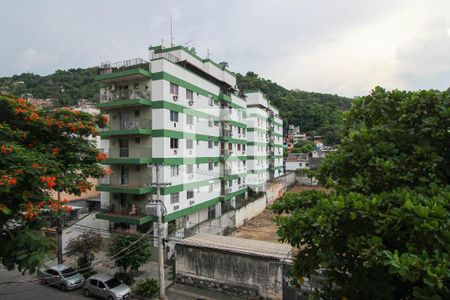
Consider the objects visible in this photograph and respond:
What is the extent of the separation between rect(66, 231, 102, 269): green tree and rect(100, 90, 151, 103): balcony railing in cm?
948

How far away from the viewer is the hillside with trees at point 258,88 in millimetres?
58778

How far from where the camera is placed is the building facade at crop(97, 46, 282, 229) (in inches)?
756

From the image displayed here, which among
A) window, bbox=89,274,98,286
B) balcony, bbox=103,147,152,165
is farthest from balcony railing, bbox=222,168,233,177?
window, bbox=89,274,98,286

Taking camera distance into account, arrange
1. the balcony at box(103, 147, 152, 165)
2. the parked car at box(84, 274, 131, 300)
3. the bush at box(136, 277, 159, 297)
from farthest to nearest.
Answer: the balcony at box(103, 147, 152, 165), the bush at box(136, 277, 159, 297), the parked car at box(84, 274, 131, 300)

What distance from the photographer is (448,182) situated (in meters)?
5.01

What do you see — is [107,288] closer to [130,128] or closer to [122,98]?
[130,128]

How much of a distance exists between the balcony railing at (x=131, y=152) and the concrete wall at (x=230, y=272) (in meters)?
A: 7.09

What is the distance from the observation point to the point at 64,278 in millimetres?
14594

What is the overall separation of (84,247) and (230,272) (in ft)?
28.2

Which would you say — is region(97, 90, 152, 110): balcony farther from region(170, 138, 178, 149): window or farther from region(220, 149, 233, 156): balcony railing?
region(220, 149, 233, 156): balcony railing

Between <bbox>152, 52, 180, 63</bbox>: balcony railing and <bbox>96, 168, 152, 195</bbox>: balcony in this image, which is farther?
<bbox>152, 52, 180, 63</bbox>: balcony railing

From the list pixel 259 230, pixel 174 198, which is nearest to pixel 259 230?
pixel 259 230

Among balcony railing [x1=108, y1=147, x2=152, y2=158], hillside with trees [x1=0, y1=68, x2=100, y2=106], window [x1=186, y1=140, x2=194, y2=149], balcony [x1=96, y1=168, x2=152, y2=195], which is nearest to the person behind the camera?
balcony [x1=96, y1=168, x2=152, y2=195]

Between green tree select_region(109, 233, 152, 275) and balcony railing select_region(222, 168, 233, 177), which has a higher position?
balcony railing select_region(222, 168, 233, 177)
